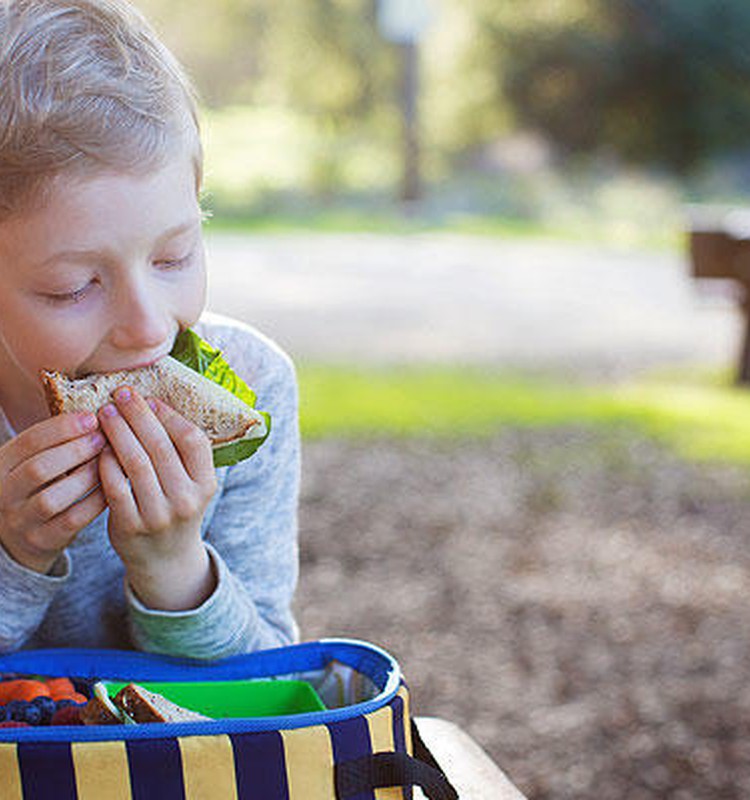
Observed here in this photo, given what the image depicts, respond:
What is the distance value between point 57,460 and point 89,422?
0.05 metres

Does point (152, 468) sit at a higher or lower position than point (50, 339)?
lower

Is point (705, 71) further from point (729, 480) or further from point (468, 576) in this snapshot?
point (468, 576)

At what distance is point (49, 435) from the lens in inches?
58.1

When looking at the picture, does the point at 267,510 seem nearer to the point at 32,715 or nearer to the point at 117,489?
the point at 117,489

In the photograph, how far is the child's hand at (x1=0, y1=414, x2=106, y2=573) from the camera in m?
1.47

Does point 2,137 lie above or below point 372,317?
above

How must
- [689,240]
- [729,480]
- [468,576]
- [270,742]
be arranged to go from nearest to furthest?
[270,742]
[468,576]
[729,480]
[689,240]

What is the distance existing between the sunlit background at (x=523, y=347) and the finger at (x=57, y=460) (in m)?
0.53

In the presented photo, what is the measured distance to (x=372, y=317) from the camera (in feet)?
35.7

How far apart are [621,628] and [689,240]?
4.31m

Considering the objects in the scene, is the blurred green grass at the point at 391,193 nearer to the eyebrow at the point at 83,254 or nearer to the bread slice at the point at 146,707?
the eyebrow at the point at 83,254

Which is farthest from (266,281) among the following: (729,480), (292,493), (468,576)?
(292,493)

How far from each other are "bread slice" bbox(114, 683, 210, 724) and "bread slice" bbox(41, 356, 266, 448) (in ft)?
1.01

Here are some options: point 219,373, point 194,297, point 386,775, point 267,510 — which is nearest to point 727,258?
point 267,510
